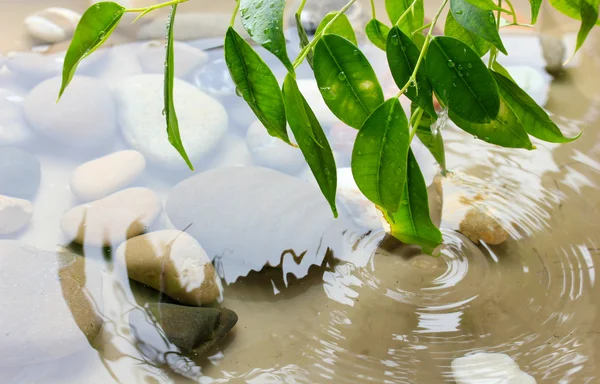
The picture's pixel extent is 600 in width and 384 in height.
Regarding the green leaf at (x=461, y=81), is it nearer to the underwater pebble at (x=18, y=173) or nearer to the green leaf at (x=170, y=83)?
the green leaf at (x=170, y=83)

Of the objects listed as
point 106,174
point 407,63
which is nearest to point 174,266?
point 106,174

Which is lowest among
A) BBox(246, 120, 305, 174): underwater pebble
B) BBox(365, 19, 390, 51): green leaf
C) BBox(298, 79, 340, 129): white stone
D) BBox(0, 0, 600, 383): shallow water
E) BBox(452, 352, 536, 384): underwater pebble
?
BBox(452, 352, 536, 384): underwater pebble

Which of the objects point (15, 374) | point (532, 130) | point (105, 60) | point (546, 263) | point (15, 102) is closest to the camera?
point (532, 130)

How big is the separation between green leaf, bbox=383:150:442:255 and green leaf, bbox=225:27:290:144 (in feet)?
0.41

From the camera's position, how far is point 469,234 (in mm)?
823

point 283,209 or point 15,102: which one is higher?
point 15,102

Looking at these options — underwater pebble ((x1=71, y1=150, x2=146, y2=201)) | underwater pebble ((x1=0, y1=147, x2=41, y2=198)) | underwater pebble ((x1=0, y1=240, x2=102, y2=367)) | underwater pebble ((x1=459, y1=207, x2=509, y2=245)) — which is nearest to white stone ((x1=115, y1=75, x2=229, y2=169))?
underwater pebble ((x1=71, y1=150, x2=146, y2=201))

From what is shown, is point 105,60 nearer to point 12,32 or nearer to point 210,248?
point 12,32

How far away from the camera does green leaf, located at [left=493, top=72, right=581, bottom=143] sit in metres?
0.49

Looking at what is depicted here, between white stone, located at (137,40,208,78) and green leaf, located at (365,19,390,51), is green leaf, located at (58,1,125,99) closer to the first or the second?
green leaf, located at (365,19,390,51)

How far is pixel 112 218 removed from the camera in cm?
84

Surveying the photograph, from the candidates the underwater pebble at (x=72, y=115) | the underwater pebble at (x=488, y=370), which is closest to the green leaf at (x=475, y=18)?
the underwater pebble at (x=488, y=370)

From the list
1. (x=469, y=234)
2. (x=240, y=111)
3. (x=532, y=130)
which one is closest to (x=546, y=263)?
(x=469, y=234)

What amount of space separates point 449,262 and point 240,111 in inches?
19.2
